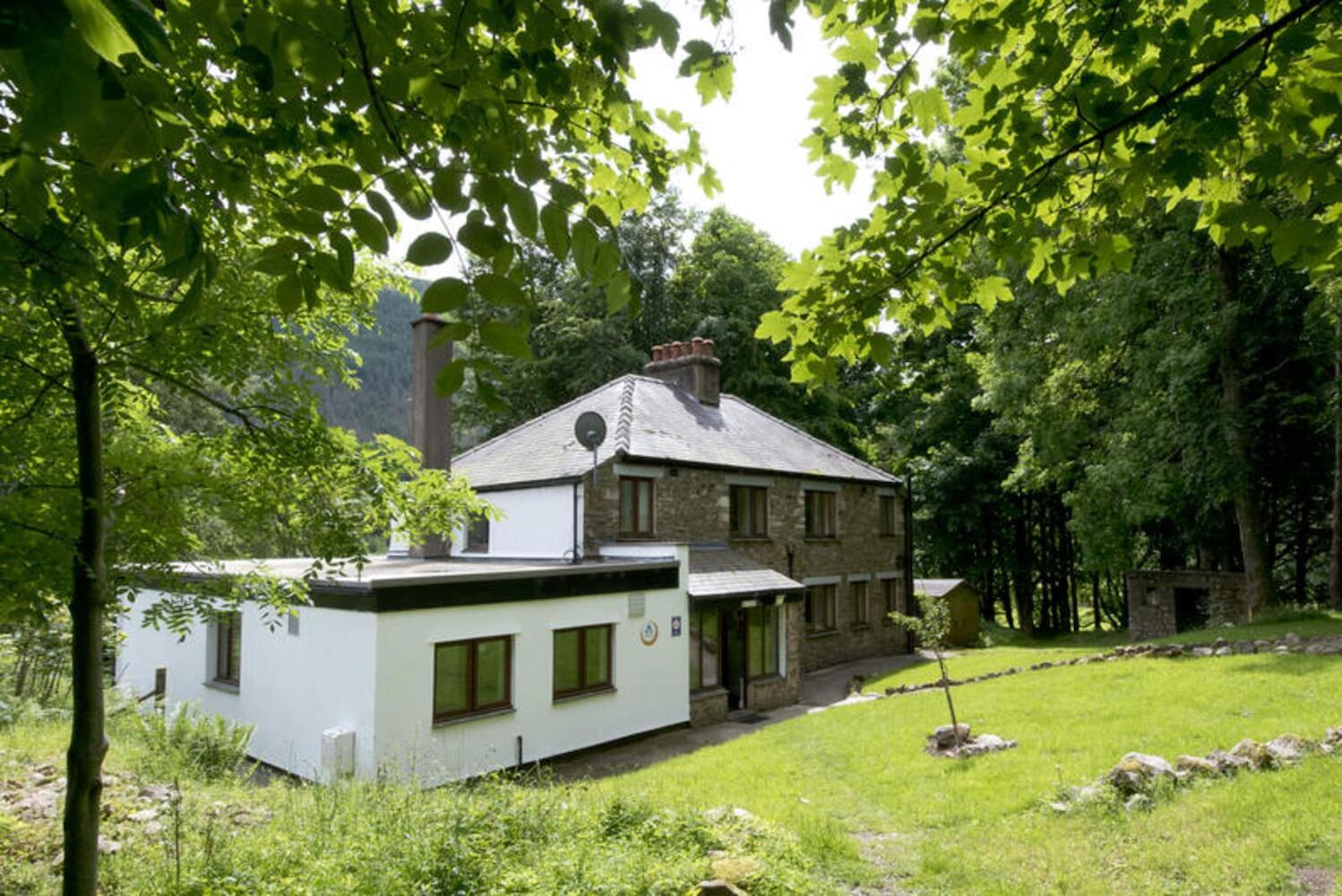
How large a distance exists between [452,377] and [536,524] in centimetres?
1396

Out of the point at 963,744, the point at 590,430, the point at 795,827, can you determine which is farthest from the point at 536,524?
the point at 795,827

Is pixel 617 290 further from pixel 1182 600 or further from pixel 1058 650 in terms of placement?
pixel 1182 600

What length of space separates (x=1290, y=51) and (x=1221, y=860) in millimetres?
5595

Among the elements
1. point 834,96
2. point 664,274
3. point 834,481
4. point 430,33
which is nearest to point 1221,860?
point 834,96

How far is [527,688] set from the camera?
38.9 feet

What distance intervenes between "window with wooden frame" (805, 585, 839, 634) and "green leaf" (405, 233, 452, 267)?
1957cm

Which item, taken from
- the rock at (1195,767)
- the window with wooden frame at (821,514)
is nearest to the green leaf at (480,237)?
the rock at (1195,767)

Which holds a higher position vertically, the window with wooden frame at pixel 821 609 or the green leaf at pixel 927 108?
the green leaf at pixel 927 108

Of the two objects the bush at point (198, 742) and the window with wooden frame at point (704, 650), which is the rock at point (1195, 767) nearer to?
the window with wooden frame at point (704, 650)

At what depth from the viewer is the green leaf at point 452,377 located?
1.98 m

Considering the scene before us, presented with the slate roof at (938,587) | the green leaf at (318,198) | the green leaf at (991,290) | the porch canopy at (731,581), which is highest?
the green leaf at (991,290)

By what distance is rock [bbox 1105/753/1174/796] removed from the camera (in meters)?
7.26

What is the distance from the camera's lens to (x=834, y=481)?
71.5 feet

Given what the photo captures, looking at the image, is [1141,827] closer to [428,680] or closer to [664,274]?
→ [428,680]
